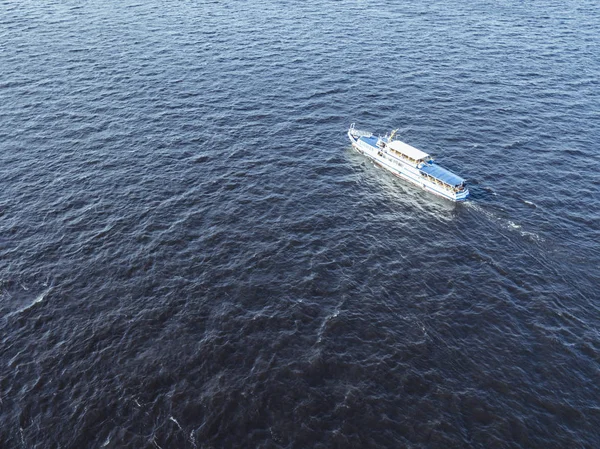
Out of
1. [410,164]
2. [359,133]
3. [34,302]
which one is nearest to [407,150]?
[410,164]

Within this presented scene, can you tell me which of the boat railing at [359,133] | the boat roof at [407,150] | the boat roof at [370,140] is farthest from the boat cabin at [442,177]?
the boat railing at [359,133]

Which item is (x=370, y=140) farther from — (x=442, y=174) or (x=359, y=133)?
(x=442, y=174)

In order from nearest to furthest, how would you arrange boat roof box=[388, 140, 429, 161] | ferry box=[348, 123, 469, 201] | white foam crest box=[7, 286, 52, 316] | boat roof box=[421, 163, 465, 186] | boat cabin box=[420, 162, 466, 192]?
white foam crest box=[7, 286, 52, 316], boat cabin box=[420, 162, 466, 192], ferry box=[348, 123, 469, 201], boat roof box=[421, 163, 465, 186], boat roof box=[388, 140, 429, 161]

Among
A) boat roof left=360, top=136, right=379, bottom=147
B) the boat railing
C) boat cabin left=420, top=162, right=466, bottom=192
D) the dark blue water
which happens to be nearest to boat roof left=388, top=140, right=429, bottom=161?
boat cabin left=420, top=162, right=466, bottom=192

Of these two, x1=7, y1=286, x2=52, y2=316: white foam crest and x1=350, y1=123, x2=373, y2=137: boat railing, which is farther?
x1=350, y1=123, x2=373, y2=137: boat railing

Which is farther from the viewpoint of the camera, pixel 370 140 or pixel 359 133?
pixel 359 133

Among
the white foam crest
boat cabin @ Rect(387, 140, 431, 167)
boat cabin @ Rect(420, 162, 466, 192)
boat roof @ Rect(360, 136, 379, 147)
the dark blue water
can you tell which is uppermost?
boat cabin @ Rect(387, 140, 431, 167)

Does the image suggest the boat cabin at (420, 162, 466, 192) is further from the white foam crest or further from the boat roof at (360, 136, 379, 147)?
the white foam crest
